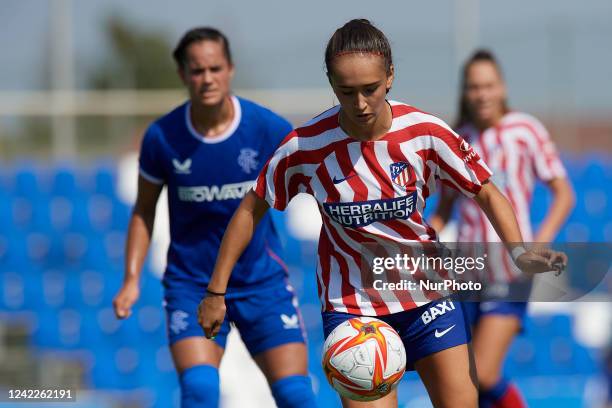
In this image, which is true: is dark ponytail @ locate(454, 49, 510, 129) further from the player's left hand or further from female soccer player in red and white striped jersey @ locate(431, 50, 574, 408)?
the player's left hand

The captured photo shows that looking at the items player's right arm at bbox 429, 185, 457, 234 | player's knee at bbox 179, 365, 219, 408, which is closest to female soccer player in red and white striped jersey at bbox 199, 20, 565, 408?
player's knee at bbox 179, 365, 219, 408

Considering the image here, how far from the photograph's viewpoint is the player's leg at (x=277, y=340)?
16.9 feet

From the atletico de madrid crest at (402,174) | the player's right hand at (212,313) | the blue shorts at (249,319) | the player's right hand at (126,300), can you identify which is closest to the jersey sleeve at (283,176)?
the atletico de madrid crest at (402,174)

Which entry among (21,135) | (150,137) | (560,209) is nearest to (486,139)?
(560,209)

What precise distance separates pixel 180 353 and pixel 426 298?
145 centimetres

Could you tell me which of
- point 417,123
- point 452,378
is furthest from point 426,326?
point 417,123

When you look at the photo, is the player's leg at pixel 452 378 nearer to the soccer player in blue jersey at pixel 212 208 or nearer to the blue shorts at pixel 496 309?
the soccer player in blue jersey at pixel 212 208

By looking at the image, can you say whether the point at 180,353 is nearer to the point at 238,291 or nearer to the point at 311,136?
the point at 238,291

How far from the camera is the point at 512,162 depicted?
6.40 m

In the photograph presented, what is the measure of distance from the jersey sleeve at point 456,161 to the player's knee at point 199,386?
5.29 ft

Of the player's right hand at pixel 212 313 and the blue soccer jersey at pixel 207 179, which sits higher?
the blue soccer jersey at pixel 207 179

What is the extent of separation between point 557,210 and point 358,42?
2790 mm

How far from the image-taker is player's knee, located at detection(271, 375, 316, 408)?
16.7 feet

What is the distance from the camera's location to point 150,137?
5371mm
